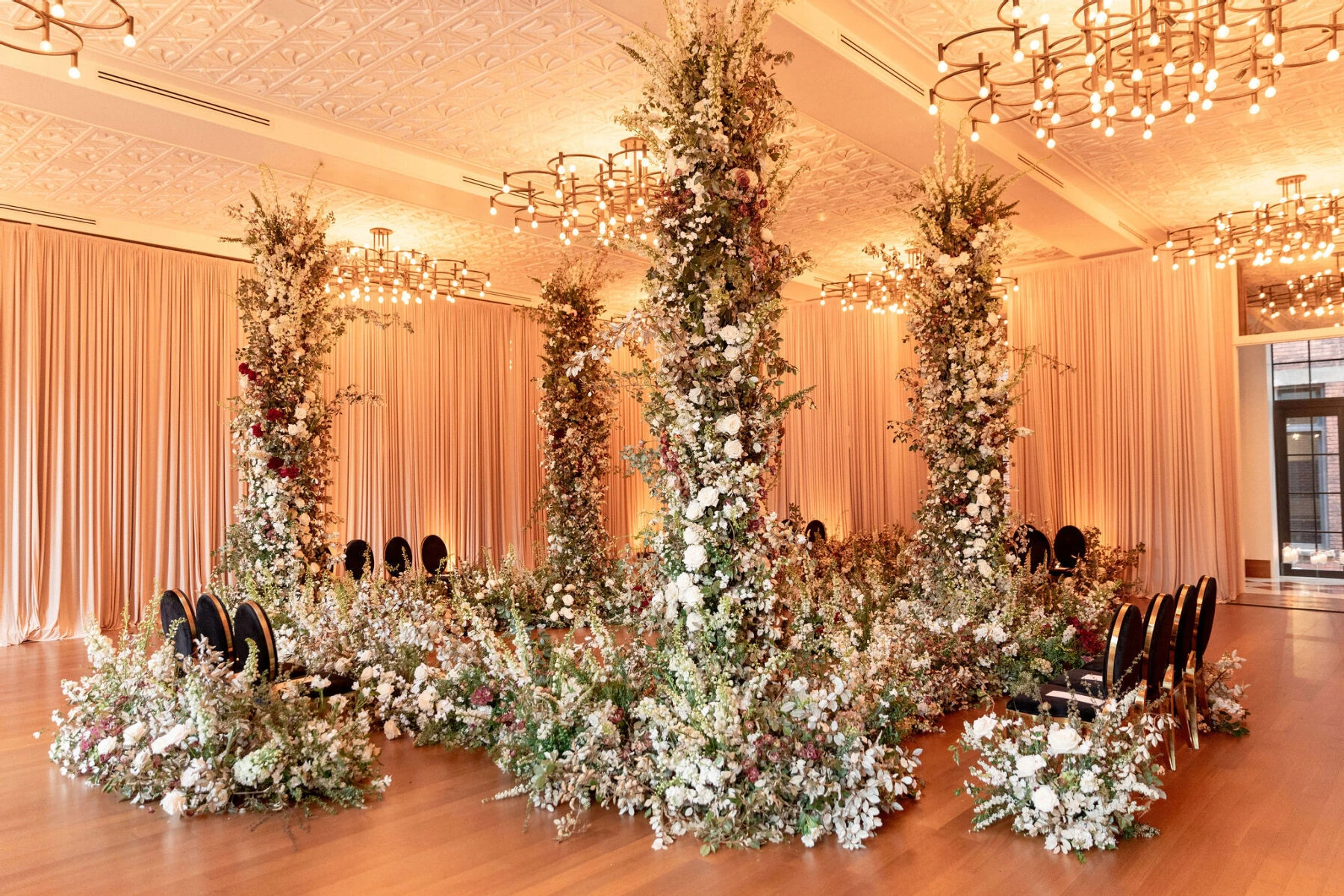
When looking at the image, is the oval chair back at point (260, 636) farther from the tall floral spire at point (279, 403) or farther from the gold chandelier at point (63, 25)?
the gold chandelier at point (63, 25)

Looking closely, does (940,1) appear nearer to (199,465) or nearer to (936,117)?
(936,117)

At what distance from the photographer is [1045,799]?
12.1 ft

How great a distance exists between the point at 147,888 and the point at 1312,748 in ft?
18.6

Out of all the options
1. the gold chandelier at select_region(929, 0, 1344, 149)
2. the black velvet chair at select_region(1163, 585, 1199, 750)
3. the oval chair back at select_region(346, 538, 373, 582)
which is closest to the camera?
the gold chandelier at select_region(929, 0, 1344, 149)

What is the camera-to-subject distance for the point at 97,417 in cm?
914

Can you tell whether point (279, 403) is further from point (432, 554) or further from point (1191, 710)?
point (1191, 710)

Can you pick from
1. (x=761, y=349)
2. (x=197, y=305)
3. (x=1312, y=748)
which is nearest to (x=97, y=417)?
(x=197, y=305)

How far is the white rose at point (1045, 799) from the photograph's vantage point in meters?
3.68

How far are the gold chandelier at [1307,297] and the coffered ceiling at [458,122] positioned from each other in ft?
6.08

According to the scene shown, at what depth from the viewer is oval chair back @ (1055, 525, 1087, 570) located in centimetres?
971

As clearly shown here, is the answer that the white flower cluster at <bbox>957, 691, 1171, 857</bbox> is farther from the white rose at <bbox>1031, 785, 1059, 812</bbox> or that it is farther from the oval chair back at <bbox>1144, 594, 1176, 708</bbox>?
the oval chair back at <bbox>1144, 594, 1176, 708</bbox>

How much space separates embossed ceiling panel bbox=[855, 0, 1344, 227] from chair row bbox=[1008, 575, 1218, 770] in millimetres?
3545

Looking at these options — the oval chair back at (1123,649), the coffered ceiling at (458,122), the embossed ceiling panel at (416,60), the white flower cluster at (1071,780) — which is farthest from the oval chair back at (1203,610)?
the embossed ceiling panel at (416,60)

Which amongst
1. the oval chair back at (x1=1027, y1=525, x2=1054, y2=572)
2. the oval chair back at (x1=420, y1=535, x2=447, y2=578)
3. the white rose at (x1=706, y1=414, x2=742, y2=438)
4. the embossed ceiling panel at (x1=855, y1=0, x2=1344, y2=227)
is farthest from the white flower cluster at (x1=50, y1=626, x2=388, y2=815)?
the oval chair back at (x1=1027, y1=525, x2=1054, y2=572)
